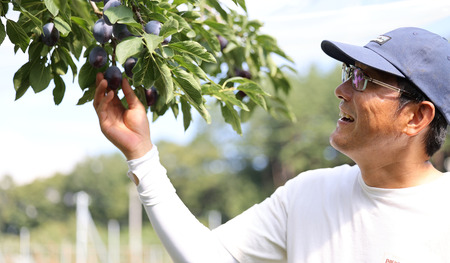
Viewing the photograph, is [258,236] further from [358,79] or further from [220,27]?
[220,27]

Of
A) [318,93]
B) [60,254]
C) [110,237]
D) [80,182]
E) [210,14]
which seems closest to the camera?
[210,14]

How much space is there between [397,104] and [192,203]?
46.3 metres

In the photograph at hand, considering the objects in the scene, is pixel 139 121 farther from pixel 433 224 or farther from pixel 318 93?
pixel 318 93

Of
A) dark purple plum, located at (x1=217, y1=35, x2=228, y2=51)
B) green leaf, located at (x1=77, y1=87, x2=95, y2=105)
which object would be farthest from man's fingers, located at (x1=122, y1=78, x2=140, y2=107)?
dark purple plum, located at (x1=217, y1=35, x2=228, y2=51)

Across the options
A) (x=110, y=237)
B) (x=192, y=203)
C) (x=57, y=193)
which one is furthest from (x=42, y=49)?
(x=192, y=203)

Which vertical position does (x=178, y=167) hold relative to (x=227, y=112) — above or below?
below

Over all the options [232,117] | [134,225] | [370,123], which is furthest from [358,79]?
[134,225]

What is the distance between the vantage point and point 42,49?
1509 millimetres

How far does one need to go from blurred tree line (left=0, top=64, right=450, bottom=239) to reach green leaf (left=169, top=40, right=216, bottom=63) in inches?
1337

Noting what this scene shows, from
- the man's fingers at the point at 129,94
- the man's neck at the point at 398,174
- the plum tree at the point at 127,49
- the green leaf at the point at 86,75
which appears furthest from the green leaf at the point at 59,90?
the man's neck at the point at 398,174

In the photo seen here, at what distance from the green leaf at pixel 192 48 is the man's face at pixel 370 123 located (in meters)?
0.41

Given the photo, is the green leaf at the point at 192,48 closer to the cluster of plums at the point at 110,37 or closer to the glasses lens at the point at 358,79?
the cluster of plums at the point at 110,37

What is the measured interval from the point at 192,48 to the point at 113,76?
219 mm

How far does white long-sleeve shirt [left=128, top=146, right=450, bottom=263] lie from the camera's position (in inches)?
56.1
